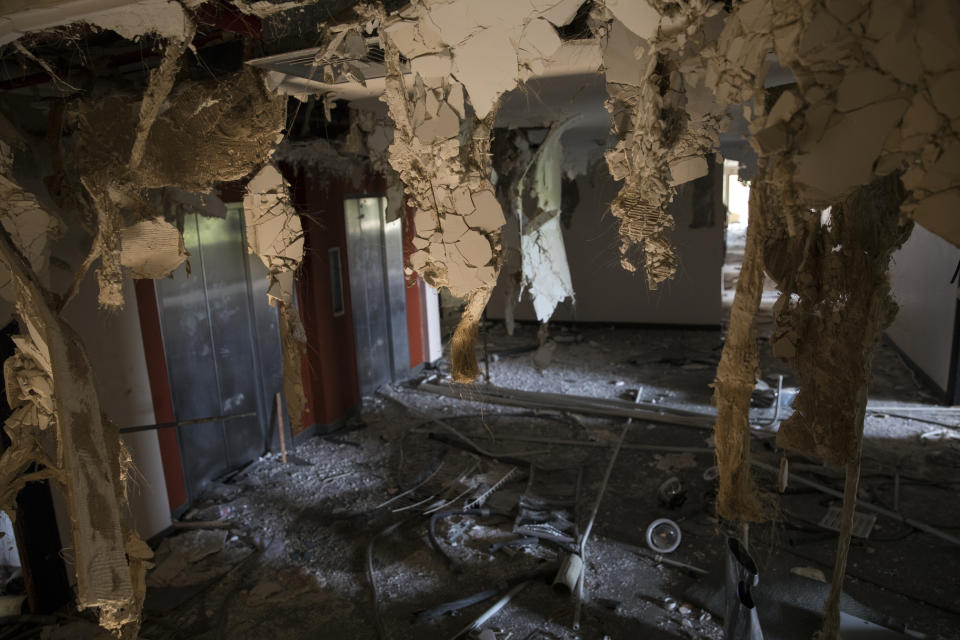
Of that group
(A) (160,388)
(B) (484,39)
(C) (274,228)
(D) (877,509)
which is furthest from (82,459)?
(D) (877,509)

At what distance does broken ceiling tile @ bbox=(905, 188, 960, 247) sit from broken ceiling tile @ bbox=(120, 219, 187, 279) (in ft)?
6.48

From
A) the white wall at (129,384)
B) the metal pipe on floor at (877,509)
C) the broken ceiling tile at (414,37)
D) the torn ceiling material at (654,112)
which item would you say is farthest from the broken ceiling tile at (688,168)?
the white wall at (129,384)

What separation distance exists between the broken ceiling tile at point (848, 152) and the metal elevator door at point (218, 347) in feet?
12.4

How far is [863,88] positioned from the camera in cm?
93

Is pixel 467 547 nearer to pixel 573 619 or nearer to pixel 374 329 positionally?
pixel 573 619

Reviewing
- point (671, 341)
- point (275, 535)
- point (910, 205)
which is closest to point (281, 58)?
point (910, 205)

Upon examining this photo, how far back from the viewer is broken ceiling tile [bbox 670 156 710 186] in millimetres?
1342

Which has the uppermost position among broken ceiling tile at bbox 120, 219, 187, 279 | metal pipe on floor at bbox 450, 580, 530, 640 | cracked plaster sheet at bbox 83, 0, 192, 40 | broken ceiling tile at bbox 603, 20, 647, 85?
cracked plaster sheet at bbox 83, 0, 192, 40

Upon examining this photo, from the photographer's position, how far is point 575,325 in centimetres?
885

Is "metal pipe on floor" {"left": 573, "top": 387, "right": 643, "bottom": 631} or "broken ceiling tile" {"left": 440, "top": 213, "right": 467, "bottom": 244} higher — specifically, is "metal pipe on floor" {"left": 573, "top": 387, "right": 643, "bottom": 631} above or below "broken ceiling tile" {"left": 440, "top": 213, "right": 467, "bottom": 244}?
below

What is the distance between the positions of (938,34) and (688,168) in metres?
0.53

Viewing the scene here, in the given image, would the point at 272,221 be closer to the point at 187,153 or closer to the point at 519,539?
the point at 187,153

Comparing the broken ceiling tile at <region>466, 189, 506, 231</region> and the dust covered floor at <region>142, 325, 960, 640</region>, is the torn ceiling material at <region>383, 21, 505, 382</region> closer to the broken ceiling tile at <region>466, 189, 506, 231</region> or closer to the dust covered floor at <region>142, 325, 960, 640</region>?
the broken ceiling tile at <region>466, 189, 506, 231</region>

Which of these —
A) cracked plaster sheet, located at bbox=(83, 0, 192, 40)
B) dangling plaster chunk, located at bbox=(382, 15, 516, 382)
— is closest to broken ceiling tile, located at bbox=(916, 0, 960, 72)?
dangling plaster chunk, located at bbox=(382, 15, 516, 382)
